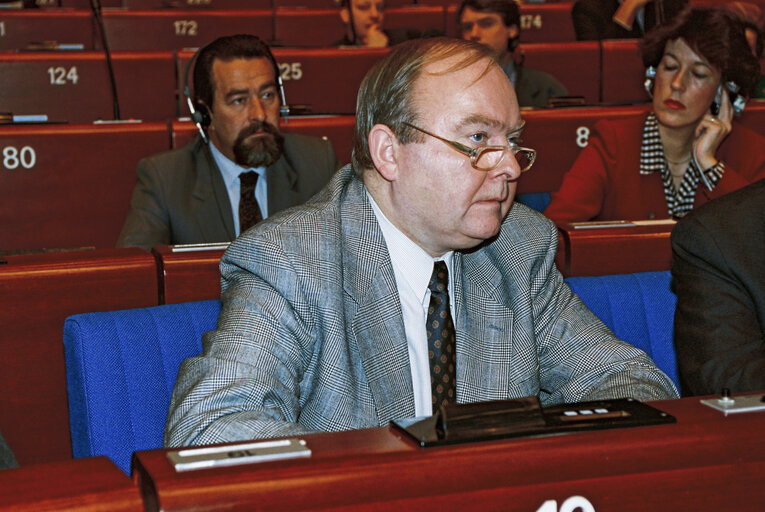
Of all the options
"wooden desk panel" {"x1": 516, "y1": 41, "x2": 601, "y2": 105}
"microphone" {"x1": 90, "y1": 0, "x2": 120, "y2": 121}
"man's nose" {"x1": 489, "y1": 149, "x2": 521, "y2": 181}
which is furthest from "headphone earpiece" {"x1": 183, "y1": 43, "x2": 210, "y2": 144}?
"wooden desk panel" {"x1": 516, "y1": 41, "x2": 601, "y2": 105}

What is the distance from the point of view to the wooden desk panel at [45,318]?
1.76 metres

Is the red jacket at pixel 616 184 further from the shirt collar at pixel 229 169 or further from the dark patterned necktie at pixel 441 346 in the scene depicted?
the dark patterned necktie at pixel 441 346

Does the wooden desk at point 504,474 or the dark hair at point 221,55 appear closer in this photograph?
the wooden desk at point 504,474

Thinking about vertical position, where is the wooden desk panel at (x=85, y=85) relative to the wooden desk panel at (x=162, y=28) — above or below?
below

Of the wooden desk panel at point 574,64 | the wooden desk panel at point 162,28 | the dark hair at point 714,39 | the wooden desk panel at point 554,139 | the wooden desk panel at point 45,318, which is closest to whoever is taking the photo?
the wooden desk panel at point 45,318

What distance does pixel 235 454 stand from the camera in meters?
0.74

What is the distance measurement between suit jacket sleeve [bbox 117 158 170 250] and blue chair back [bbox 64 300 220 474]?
1145mm

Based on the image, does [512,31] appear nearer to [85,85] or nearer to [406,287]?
[85,85]

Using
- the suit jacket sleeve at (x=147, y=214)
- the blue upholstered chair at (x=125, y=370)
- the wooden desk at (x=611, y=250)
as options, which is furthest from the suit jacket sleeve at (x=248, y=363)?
the suit jacket sleeve at (x=147, y=214)

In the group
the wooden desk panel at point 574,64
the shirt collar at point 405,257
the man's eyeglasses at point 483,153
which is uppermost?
the wooden desk panel at point 574,64

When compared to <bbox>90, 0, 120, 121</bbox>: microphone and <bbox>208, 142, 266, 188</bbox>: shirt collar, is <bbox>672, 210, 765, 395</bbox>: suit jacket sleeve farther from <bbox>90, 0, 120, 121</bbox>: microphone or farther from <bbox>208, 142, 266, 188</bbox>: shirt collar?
<bbox>90, 0, 120, 121</bbox>: microphone

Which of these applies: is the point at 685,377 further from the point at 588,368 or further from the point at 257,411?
the point at 257,411

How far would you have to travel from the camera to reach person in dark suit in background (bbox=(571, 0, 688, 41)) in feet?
17.0

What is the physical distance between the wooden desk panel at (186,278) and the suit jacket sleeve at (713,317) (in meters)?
0.84
